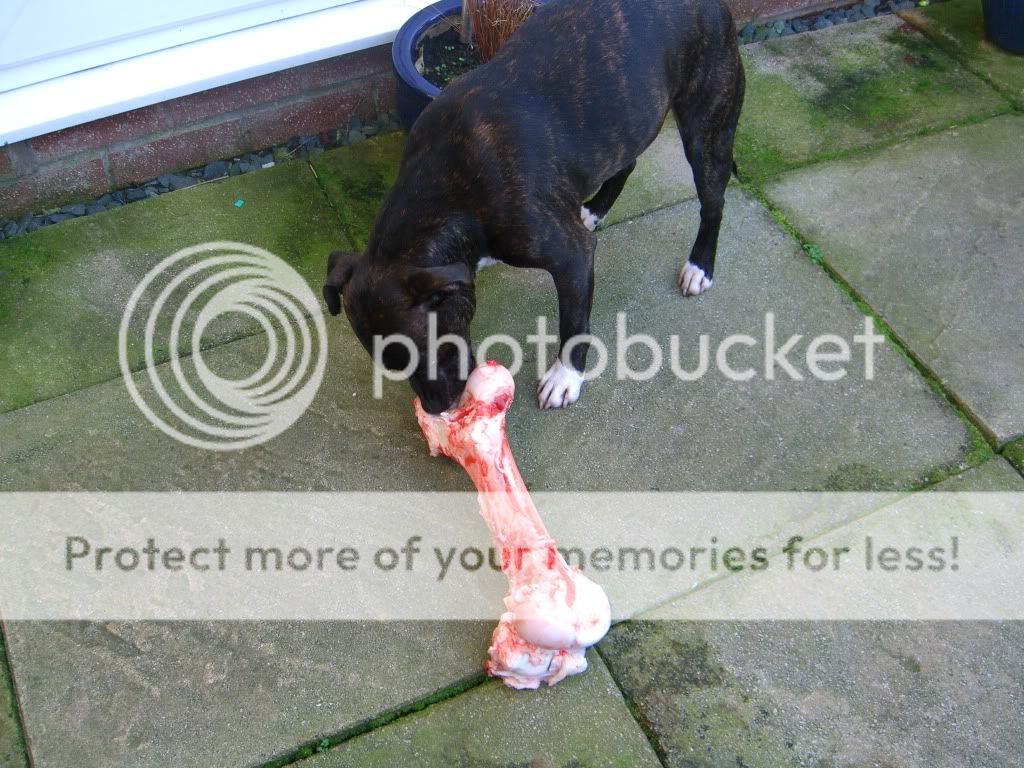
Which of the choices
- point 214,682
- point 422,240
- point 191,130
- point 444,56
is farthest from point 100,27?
point 214,682

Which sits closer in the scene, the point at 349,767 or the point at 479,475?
the point at 349,767

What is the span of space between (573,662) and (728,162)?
227 cm

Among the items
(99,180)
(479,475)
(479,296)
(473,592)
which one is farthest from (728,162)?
(99,180)

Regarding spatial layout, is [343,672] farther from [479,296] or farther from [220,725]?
[479,296]

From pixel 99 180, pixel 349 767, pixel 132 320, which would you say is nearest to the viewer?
pixel 349 767

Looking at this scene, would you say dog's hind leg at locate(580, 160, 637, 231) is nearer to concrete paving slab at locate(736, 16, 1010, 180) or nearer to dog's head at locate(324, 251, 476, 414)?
concrete paving slab at locate(736, 16, 1010, 180)

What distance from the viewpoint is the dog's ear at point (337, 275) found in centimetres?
334

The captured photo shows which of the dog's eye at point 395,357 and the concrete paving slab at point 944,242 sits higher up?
the dog's eye at point 395,357

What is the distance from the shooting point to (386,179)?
5.11 m

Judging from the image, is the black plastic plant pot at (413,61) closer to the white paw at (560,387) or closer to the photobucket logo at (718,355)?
the photobucket logo at (718,355)

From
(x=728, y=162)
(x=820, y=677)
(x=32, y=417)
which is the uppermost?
(x=728, y=162)

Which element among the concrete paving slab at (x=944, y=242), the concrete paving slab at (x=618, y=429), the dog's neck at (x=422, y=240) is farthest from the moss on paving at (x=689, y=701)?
the concrete paving slab at (x=944, y=242)

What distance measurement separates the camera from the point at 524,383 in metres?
4.13

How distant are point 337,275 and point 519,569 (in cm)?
116
